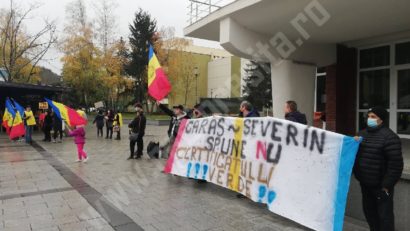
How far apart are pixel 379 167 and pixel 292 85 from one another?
7.31 meters

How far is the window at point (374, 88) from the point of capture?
10.9 meters

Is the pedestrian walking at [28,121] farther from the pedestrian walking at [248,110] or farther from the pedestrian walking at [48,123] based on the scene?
the pedestrian walking at [248,110]

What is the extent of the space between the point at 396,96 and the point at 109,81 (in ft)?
109

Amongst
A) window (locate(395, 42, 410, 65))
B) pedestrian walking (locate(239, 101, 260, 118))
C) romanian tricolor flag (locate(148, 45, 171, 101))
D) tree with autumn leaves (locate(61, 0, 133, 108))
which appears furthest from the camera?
tree with autumn leaves (locate(61, 0, 133, 108))

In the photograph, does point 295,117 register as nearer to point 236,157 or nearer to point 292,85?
point 236,157

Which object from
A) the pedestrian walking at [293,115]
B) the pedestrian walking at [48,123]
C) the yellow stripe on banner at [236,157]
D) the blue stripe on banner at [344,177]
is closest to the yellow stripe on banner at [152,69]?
the yellow stripe on banner at [236,157]

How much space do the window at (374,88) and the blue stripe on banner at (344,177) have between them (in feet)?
25.1

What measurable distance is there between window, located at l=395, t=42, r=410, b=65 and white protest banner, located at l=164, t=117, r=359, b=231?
698 centimetres

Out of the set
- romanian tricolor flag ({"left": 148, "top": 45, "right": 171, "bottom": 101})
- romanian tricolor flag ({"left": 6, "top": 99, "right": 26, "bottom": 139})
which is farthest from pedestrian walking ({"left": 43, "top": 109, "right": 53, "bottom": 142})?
romanian tricolor flag ({"left": 148, "top": 45, "right": 171, "bottom": 101})

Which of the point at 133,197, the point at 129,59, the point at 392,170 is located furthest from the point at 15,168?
the point at 129,59

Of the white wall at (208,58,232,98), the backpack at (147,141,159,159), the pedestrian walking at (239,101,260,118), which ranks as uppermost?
the white wall at (208,58,232,98)

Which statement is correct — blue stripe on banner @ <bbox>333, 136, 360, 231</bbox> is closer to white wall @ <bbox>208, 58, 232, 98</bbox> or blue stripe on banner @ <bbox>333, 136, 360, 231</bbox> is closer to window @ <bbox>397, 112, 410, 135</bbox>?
window @ <bbox>397, 112, 410, 135</bbox>

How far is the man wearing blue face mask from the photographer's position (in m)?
3.85

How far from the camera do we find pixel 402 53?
1043 centimetres
